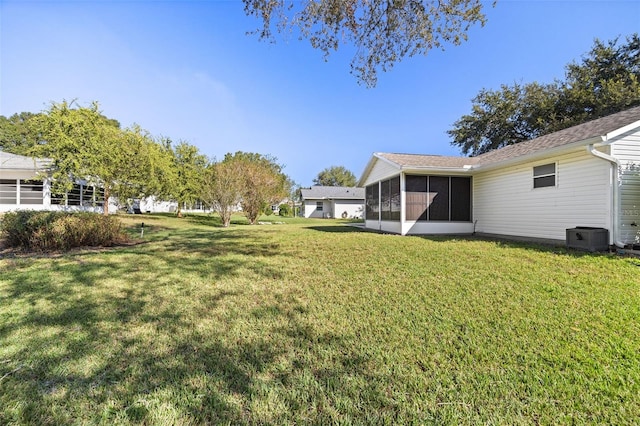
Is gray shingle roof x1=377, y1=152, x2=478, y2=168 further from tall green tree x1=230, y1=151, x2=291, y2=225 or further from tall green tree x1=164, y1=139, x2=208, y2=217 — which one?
tall green tree x1=164, y1=139, x2=208, y2=217

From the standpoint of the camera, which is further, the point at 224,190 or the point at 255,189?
the point at 255,189

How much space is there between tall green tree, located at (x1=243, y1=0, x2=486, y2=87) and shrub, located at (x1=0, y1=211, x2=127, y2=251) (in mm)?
6877

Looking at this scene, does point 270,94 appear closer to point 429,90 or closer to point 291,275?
point 429,90

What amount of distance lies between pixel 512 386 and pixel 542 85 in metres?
29.2

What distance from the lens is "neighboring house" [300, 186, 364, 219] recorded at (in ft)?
117

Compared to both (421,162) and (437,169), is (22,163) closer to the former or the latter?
(421,162)

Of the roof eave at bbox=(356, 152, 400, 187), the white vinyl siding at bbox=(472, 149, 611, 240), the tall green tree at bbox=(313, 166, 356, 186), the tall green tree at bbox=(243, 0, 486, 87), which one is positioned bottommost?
the white vinyl siding at bbox=(472, 149, 611, 240)

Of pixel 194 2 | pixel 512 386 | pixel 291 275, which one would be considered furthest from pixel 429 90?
pixel 512 386

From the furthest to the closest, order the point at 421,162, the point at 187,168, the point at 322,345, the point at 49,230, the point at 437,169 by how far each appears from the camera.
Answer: the point at 187,168
the point at 421,162
the point at 437,169
the point at 49,230
the point at 322,345

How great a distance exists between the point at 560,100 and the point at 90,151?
3379 cm

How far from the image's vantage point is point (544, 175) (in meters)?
8.89

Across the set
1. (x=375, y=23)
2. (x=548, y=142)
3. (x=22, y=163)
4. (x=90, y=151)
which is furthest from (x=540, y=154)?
(x=22, y=163)

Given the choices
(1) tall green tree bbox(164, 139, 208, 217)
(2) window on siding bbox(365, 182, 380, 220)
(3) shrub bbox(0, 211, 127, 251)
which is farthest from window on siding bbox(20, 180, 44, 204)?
(2) window on siding bbox(365, 182, 380, 220)

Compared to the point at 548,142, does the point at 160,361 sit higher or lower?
lower
